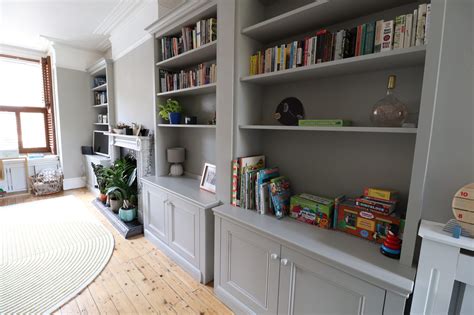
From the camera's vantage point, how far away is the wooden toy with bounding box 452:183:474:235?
88 cm

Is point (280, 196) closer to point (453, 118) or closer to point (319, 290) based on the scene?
point (319, 290)

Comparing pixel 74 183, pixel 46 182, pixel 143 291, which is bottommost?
pixel 143 291

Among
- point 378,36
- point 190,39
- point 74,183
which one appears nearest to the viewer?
point 378,36

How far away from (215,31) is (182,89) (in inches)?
25.5

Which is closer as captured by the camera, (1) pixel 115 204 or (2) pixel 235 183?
(2) pixel 235 183

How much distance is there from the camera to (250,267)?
4.91ft

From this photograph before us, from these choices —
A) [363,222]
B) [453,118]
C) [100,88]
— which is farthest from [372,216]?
[100,88]

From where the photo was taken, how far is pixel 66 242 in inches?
101

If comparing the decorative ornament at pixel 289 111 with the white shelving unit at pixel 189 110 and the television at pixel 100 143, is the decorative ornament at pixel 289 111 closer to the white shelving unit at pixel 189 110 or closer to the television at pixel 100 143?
the white shelving unit at pixel 189 110

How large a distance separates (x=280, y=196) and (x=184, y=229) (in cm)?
103

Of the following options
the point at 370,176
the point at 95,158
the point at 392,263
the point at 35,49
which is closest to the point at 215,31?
the point at 370,176

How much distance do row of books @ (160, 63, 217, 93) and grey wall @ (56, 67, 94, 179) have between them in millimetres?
3221

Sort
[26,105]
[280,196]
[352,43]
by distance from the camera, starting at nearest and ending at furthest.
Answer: [352,43] → [280,196] → [26,105]

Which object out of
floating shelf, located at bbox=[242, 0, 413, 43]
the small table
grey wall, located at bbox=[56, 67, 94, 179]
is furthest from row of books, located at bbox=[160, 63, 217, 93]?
grey wall, located at bbox=[56, 67, 94, 179]
